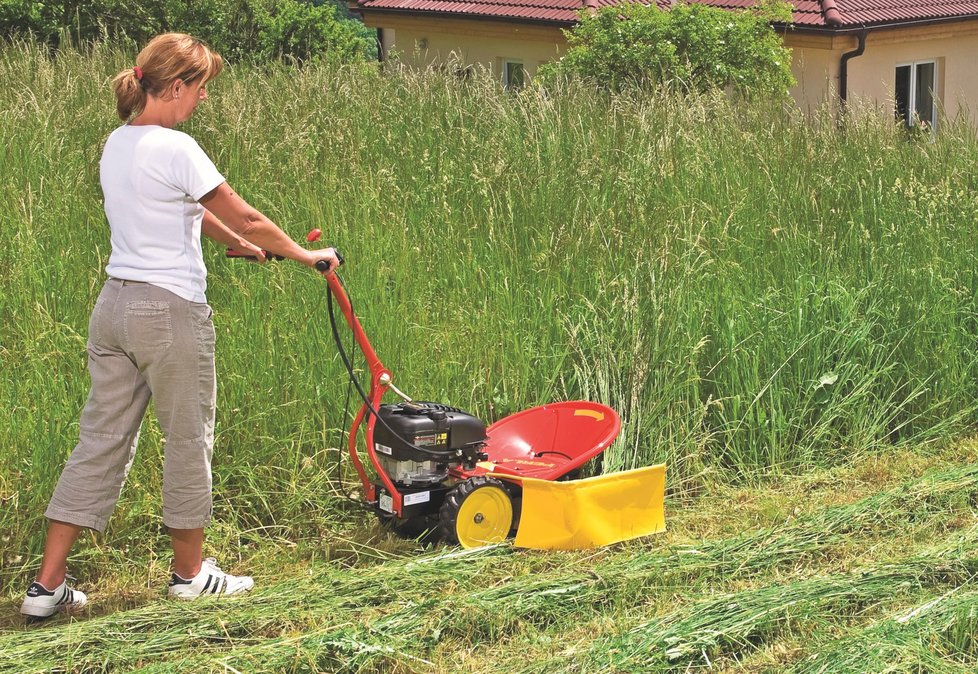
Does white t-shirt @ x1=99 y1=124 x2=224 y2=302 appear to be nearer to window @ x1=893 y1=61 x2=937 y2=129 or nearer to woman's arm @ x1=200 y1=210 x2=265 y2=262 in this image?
woman's arm @ x1=200 y1=210 x2=265 y2=262

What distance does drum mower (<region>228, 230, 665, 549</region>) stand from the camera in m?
4.59

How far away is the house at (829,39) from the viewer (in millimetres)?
14117

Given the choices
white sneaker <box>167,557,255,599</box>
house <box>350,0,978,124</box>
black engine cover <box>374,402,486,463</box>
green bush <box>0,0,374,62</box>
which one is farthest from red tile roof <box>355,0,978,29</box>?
white sneaker <box>167,557,255,599</box>

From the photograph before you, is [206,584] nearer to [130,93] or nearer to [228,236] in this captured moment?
[228,236]

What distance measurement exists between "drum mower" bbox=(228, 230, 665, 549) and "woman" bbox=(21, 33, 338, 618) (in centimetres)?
57

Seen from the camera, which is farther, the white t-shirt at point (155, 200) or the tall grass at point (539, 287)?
the tall grass at point (539, 287)

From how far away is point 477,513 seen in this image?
183 inches

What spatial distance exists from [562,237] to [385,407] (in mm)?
1945

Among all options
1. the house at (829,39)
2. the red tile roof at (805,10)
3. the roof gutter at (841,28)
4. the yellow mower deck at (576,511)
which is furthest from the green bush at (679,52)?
the yellow mower deck at (576,511)

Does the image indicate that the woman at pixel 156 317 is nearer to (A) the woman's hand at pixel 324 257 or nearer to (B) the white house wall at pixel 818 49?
(A) the woman's hand at pixel 324 257

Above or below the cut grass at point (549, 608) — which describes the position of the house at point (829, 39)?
above

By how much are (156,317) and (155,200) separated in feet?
1.15

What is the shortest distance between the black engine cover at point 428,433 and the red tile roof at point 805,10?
8483 mm

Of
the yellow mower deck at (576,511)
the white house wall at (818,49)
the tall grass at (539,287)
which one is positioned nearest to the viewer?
the yellow mower deck at (576,511)
